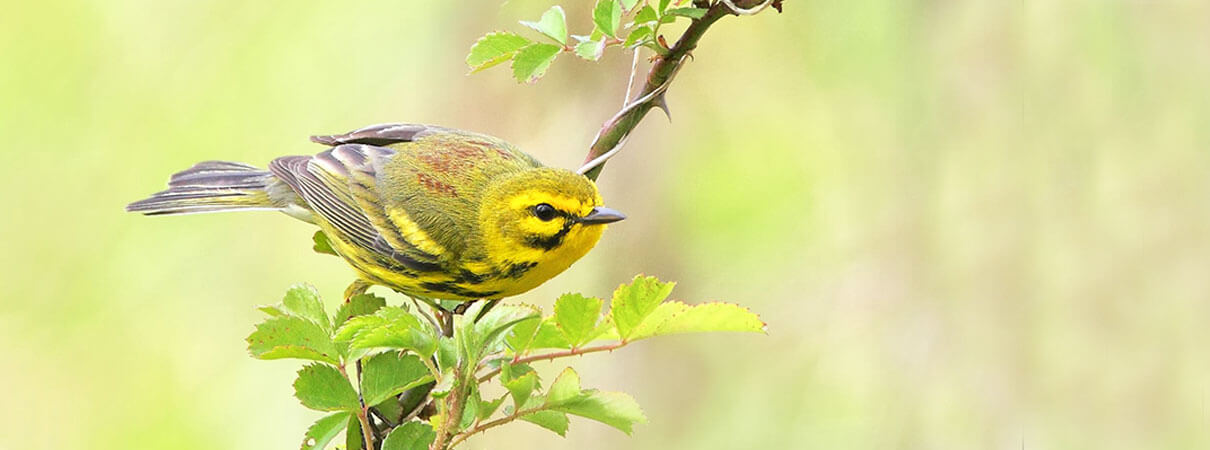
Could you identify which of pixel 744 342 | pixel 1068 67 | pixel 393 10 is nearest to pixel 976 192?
pixel 1068 67

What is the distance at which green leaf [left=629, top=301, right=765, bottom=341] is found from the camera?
0.99m

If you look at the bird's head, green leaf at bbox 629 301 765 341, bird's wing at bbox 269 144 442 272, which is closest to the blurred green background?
bird's wing at bbox 269 144 442 272

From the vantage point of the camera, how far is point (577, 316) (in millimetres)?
1008

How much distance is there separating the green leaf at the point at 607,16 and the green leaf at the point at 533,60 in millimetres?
83

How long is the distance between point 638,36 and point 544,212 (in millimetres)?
670

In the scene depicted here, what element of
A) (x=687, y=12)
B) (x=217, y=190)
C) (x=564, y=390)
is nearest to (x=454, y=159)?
(x=217, y=190)

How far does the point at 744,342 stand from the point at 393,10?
148 cm

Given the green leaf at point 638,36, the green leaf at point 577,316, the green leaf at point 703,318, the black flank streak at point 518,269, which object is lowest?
the green leaf at point 577,316

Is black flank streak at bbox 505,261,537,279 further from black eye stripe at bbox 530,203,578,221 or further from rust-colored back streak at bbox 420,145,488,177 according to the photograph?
rust-colored back streak at bbox 420,145,488,177

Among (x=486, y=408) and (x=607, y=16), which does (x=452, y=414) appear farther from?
(x=607, y=16)

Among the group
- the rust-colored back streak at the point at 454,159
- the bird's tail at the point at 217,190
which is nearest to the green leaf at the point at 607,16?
the rust-colored back streak at the point at 454,159

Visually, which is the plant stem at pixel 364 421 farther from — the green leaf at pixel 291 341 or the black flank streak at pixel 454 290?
the black flank streak at pixel 454 290

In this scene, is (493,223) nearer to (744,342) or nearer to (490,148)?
(490,148)

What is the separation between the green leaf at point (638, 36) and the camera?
1171 millimetres
